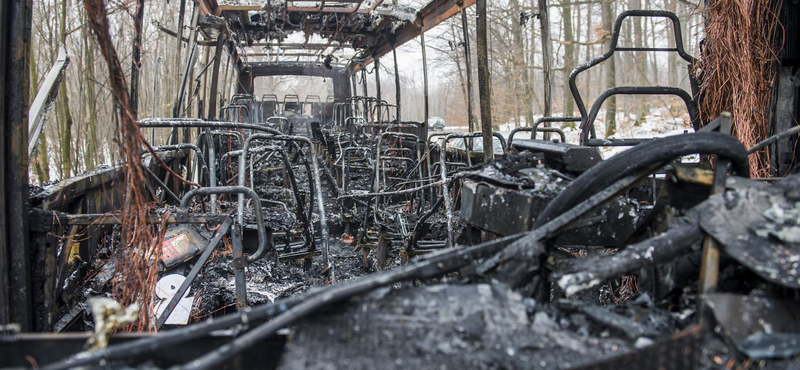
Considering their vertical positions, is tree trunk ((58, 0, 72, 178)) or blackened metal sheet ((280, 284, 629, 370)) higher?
tree trunk ((58, 0, 72, 178))

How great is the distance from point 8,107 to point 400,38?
8379mm

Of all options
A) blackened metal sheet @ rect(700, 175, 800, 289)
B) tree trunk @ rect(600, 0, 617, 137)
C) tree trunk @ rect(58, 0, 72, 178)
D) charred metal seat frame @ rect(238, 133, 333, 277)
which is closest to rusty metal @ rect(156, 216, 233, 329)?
charred metal seat frame @ rect(238, 133, 333, 277)

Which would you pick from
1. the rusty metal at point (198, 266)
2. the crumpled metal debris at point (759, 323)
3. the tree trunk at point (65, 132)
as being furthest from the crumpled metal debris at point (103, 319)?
the tree trunk at point (65, 132)

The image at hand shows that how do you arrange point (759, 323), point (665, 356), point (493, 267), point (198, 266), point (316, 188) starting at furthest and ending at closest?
point (316, 188) → point (198, 266) → point (493, 267) → point (759, 323) → point (665, 356)

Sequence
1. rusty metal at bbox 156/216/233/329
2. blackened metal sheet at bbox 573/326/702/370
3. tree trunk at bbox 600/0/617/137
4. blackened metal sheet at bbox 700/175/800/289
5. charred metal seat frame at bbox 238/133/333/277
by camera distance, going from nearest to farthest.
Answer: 1. blackened metal sheet at bbox 573/326/702/370
2. blackened metal sheet at bbox 700/175/800/289
3. rusty metal at bbox 156/216/233/329
4. charred metal seat frame at bbox 238/133/333/277
5. tree trunk at bbox 600/0/617/137

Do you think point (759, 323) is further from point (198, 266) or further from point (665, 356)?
point (198, 266)

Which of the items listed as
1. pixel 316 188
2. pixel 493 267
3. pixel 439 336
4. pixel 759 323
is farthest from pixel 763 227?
pixel 316 188

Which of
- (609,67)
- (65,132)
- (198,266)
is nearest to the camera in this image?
(198,266)

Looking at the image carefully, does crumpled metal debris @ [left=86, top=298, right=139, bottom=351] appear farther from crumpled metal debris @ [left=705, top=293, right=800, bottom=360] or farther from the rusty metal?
crumpled metal debris @ [left=705, top=293, right=800, bottom=360]

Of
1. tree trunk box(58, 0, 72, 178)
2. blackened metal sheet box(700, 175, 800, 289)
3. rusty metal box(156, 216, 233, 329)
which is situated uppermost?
tree trunk box(58, 0, 72, 178)

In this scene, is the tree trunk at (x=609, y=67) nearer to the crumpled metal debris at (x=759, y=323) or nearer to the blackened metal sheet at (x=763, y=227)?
the blackened metal sheet at (x=763, y=227)

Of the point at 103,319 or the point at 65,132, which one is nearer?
the point at 103,319

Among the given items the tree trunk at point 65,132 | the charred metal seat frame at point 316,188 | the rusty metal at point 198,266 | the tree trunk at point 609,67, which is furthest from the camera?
the tree trunk at point 609,67

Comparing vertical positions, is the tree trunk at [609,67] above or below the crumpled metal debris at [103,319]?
above
